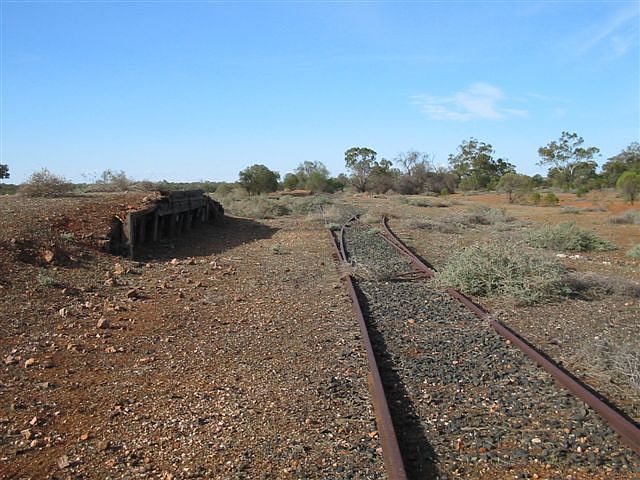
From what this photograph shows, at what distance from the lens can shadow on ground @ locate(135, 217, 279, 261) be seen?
46.8 feet

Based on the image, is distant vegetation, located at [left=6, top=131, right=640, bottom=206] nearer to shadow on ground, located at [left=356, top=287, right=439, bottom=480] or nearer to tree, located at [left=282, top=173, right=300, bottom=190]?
tree, located at [left=282, top=173, right=300, bottom=190]

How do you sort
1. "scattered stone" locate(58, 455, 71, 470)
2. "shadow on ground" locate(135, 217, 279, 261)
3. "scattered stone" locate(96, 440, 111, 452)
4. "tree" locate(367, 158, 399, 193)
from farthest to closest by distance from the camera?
"tree" locate(367, 158, 399, 193)
"shadow on ground" locate(135, 217, 279, 261)
"scattered stone" locate(96, 440, 111, 452)
"scattered stone" locate(58, 455, 71, 470)

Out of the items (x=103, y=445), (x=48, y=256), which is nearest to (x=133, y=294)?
(x=48, y=256)

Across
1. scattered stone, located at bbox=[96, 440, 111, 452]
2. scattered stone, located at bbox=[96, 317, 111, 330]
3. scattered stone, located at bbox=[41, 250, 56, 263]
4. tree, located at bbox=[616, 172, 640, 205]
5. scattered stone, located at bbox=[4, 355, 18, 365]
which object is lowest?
scattered stone, located at bbox=[96, 440, 111, 452]

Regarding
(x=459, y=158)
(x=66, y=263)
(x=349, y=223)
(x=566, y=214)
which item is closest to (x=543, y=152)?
(x=459, y=158)

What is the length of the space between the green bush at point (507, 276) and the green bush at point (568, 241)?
286 inches

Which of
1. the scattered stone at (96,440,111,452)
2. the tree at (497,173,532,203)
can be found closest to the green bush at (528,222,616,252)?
the scattered stone at (96,440,111,452)

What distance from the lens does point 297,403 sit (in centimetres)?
533

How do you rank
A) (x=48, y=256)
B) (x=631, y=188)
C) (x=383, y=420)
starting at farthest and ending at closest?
(x=631, y=188) < (x=48, y=256) < (x=383, y=420)

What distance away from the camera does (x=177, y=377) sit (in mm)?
6047

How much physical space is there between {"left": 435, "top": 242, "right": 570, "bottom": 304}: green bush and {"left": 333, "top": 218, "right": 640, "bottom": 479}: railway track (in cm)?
164

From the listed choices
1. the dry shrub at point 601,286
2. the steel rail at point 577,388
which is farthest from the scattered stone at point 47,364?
the dry shrub at point 601,286

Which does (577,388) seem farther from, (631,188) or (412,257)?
(631,188)

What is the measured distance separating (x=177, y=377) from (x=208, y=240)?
39.8ft
